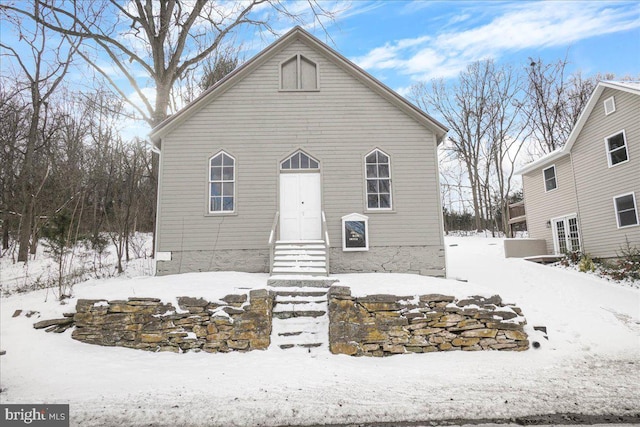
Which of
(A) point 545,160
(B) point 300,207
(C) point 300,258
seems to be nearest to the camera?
(C) point 300,258

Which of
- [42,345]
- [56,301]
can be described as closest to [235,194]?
[56,301]

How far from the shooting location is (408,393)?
16.6 ft

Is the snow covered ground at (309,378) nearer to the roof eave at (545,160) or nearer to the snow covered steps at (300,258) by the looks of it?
the snow covered steps at (300,258)

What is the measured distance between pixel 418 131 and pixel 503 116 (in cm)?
2013

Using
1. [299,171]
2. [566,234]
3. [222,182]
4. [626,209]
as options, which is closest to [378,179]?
[299,171]

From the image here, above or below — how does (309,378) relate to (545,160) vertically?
below

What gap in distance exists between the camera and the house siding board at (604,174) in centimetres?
1307

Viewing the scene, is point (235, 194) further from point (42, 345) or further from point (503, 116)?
point (503, 116)

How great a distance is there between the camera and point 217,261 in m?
10.2

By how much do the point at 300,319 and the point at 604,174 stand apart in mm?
13587

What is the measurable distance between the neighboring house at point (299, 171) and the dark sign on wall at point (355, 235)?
1.1 inches

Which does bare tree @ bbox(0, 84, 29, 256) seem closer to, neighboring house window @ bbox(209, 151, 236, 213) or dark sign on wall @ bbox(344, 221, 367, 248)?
neighboring house window @ bbox(209, 151, 236, 213)

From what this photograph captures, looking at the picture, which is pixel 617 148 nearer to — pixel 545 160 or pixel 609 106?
pixel 609 106

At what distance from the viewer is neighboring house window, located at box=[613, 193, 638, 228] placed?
1302cm
